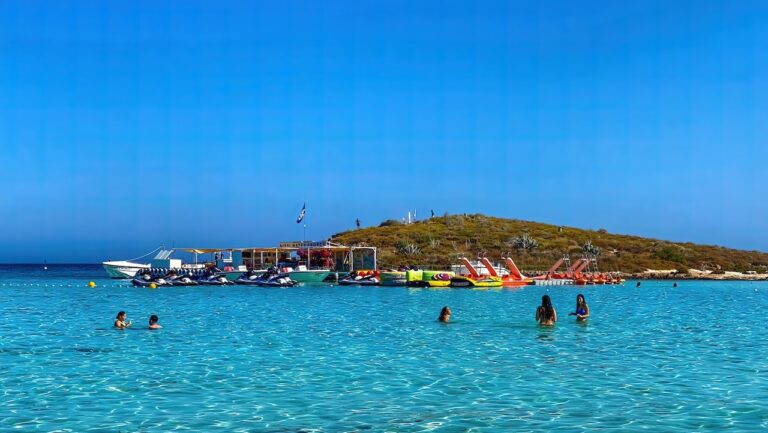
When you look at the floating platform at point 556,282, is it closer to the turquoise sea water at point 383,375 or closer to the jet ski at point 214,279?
the jet ski at point 214,279

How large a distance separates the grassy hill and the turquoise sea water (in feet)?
A: 272

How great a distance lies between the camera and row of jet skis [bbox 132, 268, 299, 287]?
8081 cm

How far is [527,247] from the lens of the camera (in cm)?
13525

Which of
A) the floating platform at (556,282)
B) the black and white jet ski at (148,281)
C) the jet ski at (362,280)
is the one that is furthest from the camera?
the floating platform at (556,282)

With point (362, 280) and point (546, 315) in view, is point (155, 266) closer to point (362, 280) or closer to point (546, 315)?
point (362, 280)

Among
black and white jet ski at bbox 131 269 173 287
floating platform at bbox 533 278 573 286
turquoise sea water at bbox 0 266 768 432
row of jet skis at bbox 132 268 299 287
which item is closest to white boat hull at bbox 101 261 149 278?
row of jet skis at bbox 132 268 299 287

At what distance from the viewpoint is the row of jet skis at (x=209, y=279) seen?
8081 cm

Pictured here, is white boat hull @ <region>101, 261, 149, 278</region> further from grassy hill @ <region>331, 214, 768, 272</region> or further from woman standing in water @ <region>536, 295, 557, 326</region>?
woman standing in water @ <region>536, 295, 557, 326</region>

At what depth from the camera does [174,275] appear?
3477 inches

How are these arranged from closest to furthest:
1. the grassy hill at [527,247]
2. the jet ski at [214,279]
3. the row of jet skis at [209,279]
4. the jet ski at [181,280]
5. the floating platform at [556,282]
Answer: the row of jet skis at [209,279], the jet ski at [181,280], the jet ski at [214,279], the floating platform at [556,282], the grassy hill at [527,247]

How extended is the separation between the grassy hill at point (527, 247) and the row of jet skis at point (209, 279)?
1425 inches

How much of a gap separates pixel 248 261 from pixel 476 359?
3487 inches

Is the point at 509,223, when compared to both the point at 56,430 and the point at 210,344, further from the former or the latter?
the point at 56,430

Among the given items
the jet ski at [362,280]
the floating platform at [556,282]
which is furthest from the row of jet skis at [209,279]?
the floating platform at [556,282]
